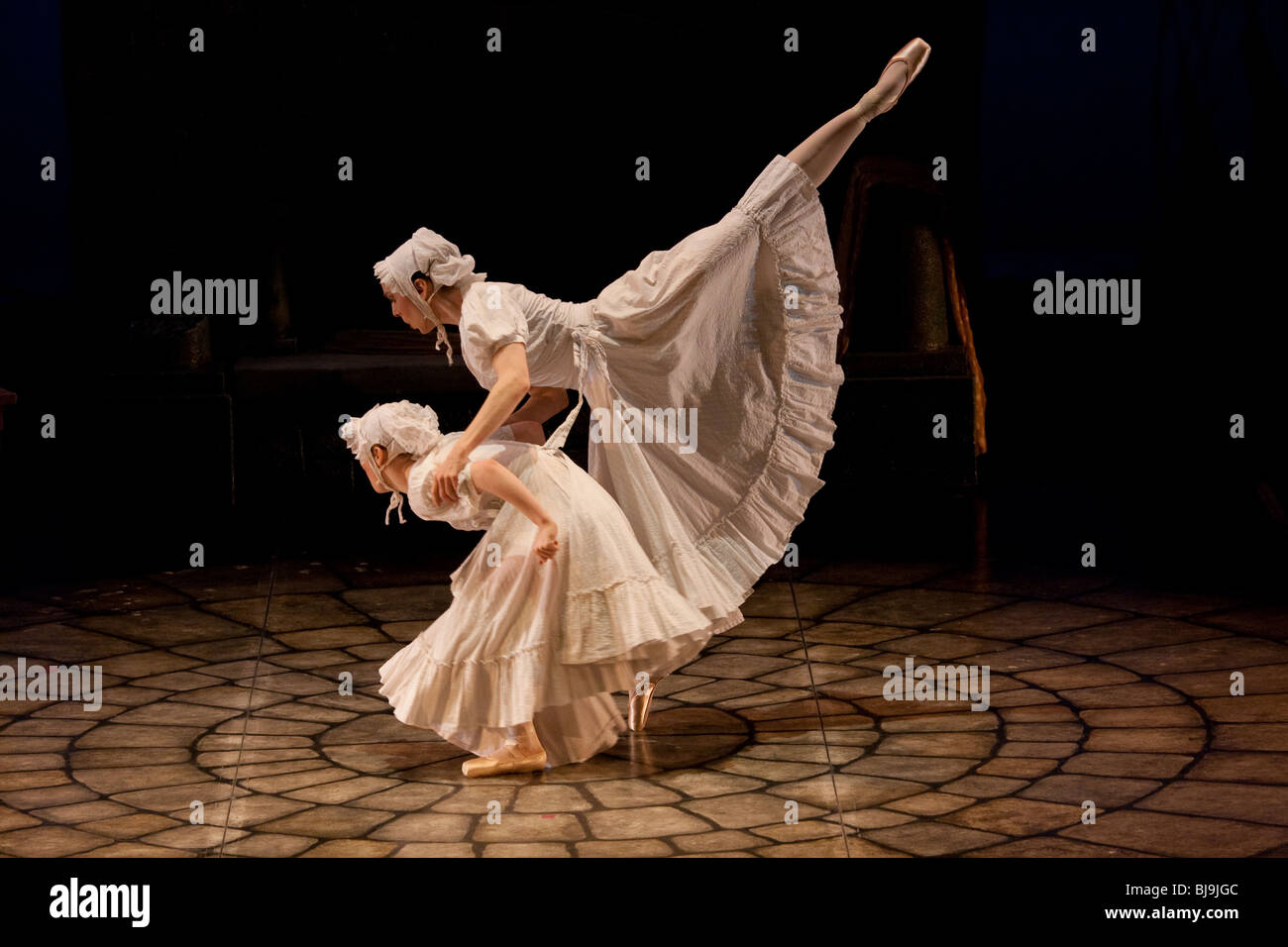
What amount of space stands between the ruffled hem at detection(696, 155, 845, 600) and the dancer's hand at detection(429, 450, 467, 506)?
72cm

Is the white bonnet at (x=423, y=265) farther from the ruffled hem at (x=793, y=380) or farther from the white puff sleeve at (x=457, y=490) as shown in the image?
the ruffled hem at (x=793, y=380)

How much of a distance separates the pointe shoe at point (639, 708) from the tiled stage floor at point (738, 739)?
0.12 ft

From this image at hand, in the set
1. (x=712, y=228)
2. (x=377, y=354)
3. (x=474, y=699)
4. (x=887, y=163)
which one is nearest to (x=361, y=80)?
(x=377, y=354)

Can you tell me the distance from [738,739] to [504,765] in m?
0.63

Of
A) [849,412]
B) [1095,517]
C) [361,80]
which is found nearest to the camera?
[1095,517]

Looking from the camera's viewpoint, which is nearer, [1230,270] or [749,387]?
[749,387]

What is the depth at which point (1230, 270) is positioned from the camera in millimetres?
7668

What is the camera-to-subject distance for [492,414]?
3732mm

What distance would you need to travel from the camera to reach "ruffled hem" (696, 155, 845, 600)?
4.18 m

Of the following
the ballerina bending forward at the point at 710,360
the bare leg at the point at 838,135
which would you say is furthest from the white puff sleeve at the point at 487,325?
the bare leg at the point at 838,135

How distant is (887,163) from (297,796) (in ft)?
16.1

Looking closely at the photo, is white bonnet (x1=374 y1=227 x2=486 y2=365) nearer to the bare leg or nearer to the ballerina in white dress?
the ballerina in white dress

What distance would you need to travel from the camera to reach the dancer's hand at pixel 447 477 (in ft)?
12.3

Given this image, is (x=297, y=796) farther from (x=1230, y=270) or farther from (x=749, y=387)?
(x=1230, y=270)
